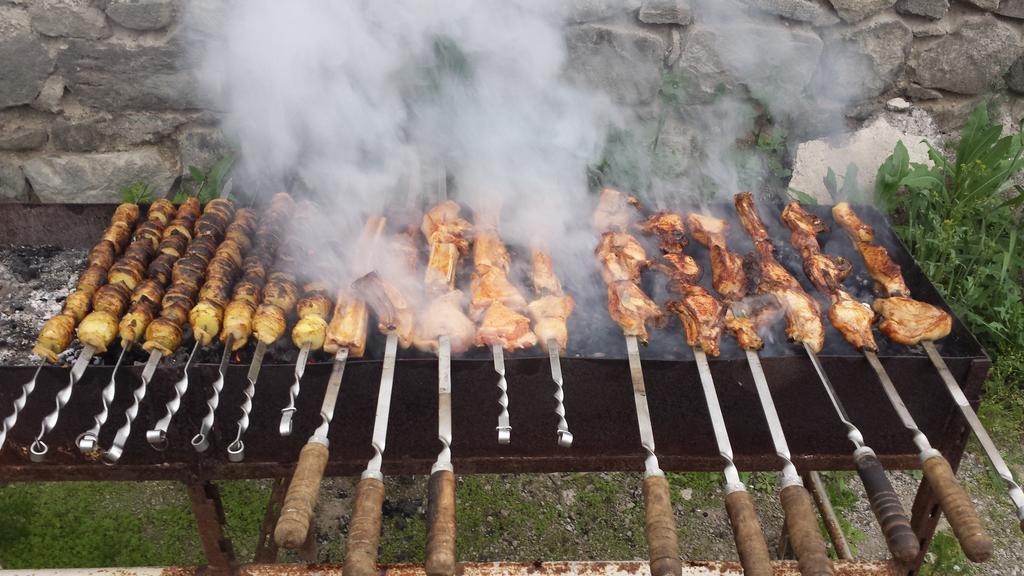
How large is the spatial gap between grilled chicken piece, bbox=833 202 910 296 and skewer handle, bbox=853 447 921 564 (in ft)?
3.64

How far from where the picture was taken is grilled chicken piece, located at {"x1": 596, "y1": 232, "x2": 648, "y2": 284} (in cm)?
287

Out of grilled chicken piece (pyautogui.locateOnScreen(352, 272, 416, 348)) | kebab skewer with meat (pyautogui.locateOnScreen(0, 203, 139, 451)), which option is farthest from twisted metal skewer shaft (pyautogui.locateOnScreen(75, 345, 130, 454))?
grilled chicken piece (pyautogui.locateOnScreen(352, 272, 416, 348))

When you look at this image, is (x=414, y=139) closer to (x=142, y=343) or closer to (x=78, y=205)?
(x=78, y=205)

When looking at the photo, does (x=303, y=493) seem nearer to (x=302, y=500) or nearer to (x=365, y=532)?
(x=302, y=500)

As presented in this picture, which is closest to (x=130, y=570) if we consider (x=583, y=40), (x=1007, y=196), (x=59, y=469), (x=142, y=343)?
(x=59, y=469)

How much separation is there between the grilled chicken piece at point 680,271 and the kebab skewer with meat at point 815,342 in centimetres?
25

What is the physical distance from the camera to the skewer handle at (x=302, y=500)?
5.47 ft

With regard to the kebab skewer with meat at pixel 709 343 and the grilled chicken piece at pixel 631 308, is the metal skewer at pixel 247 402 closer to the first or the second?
the grilled chicken piece at pixel 631 308

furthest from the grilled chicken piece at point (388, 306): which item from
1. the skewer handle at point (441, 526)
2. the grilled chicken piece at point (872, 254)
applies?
the grilled chicken piece at point (872, 254)

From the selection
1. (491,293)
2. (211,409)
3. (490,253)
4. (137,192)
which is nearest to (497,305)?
(491,293)

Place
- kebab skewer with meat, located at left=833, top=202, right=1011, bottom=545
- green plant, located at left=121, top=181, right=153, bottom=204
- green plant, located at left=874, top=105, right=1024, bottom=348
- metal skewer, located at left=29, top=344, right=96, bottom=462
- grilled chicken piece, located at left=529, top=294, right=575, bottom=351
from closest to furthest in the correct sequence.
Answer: kebab skewer with meat, located at left=833, top=202, right=1011, bottom=545 → metal skewer, located at left=29, top=344, right=96, bottom=462 → grilled chicken piece, located at left=529, top=294, right=575, bottom=351 → green plant, located at left=121, top=181, right=153, bottom=204 → green plant, located at left=874, top=105, right=1024, bottom=348

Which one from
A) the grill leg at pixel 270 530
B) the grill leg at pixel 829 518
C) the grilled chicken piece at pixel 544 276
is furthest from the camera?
the grill leg at pixel 829 518

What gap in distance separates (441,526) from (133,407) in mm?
1063

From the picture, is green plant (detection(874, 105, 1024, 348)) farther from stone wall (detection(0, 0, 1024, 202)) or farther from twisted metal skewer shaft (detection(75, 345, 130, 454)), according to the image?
twisted metal skewer shaft (detection(75, 345, 130, 454))
